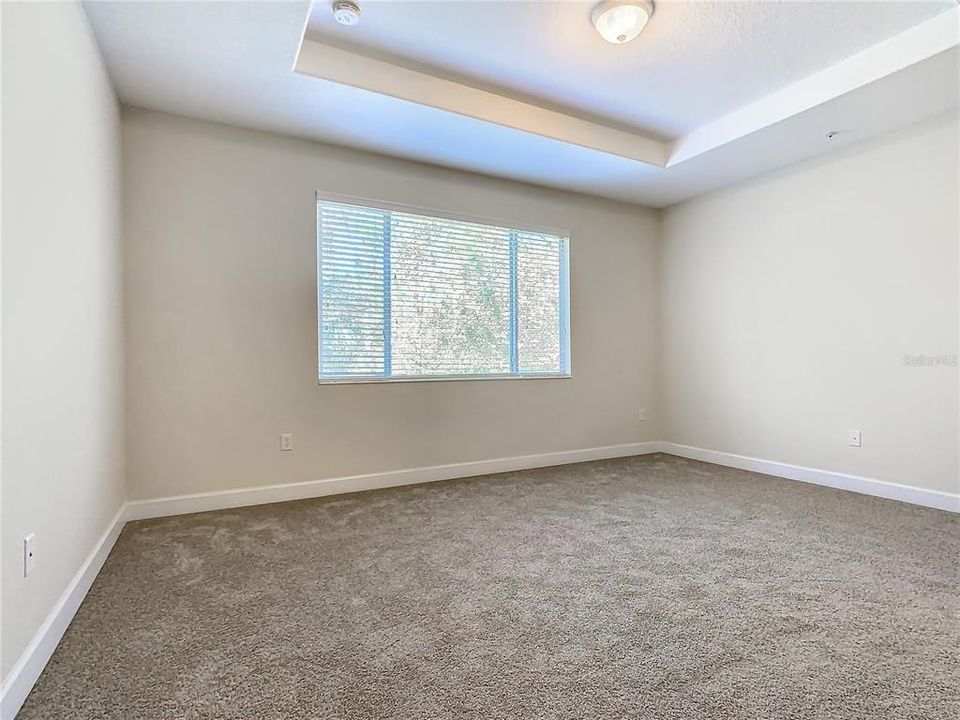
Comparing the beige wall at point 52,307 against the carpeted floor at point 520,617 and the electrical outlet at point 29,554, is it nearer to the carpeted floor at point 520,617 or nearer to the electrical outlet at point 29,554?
the electrical outlet at point 29,554

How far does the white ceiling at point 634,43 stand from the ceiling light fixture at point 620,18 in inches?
2.8

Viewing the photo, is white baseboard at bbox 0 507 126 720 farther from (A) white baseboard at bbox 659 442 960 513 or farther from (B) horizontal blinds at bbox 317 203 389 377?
(A) white baseboard at bbox 659 442 960 513

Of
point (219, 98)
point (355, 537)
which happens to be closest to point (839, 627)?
point (355, 537)

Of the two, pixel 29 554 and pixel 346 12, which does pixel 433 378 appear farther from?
pixel 29 554

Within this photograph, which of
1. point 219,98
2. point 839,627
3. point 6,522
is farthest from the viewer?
point 219,98

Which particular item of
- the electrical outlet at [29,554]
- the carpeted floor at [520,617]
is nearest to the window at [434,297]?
the carpeted floor at [520,617]

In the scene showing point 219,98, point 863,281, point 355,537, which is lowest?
point 355,537

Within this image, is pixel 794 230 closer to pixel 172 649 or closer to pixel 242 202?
pixel 242 202

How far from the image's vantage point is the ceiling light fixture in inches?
93.3

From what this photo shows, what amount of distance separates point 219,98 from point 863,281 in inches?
173

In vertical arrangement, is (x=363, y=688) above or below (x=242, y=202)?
below

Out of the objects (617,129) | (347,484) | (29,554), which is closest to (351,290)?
(347,484)

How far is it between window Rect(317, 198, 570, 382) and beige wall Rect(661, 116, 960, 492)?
132 centimetres

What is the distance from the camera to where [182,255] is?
320 centimetres
